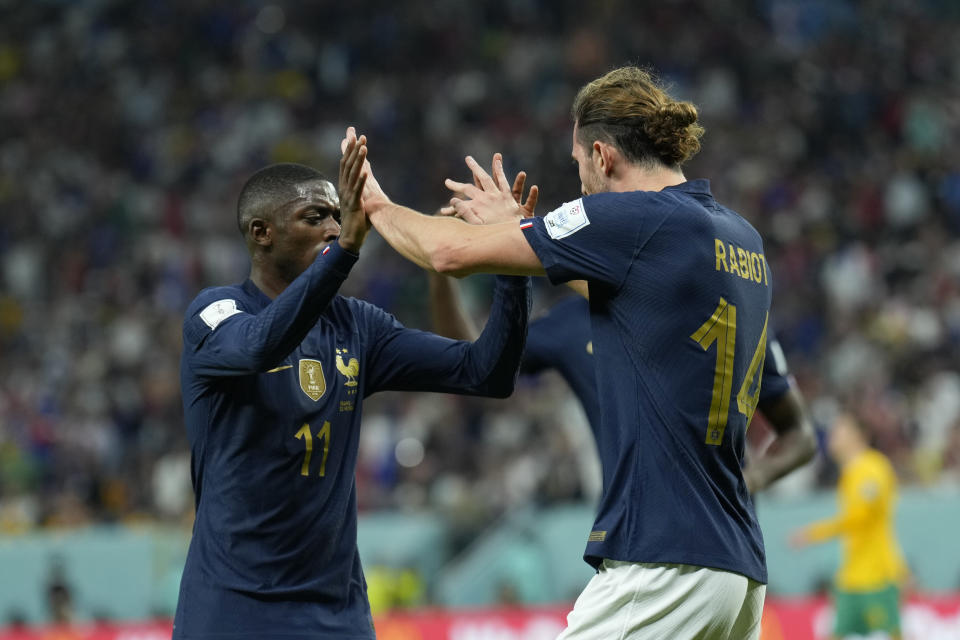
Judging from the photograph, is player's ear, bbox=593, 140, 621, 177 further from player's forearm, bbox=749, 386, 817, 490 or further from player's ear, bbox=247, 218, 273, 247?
player's forearm, bbox=749, 386, 817, 490

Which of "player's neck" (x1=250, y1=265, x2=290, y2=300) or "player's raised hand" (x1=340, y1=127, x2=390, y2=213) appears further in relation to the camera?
"player's neck" (x1=250, y1=265, x2=290, y2=300)

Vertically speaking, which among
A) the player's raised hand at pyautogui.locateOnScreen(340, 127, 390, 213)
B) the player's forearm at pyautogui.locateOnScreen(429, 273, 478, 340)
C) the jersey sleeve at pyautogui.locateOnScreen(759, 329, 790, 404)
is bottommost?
the jersey sleeve at pyautogui.locateOnScreen(759, 329, 790, 404)

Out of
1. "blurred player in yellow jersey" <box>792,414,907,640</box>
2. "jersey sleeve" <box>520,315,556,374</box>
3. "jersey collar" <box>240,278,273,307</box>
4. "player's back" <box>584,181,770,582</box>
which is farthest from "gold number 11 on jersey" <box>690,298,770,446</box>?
"blurred player in yellow jersey" <box>792,414,907,640</box>

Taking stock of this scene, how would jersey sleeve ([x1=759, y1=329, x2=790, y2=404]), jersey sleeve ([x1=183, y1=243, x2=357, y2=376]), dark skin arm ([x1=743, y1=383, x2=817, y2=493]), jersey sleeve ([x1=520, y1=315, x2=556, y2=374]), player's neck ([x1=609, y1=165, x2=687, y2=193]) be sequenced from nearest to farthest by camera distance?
jersey sleeve ([x1=183, y1=243, x2=357, y2=376]) < player's neck ([x1=609, y1=165, x2=687, y2=193]) < jersey sleeve ([x1=759, y1=329, x2=790, y2=404]) < dark skin arm ([x1=743, y1=383, x2=817, y2=493]) < jersey sleeve ([x1=520, y1=315, x2=556, y2=374])

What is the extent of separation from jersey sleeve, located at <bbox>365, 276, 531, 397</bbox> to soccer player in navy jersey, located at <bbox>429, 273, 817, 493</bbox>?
63.7 inches

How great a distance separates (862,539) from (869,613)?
0.64 m

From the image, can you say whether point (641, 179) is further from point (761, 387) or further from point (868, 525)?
point (868, 525)

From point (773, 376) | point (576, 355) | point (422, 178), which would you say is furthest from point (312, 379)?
point (422, 178)

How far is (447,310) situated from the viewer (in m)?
5.32

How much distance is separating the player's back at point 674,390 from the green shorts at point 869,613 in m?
6.57

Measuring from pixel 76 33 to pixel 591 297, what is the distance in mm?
20758

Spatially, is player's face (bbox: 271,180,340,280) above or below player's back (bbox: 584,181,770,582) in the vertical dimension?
above

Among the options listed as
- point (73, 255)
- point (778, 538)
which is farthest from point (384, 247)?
point (778, 538)

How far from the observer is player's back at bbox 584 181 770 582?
3963mm
